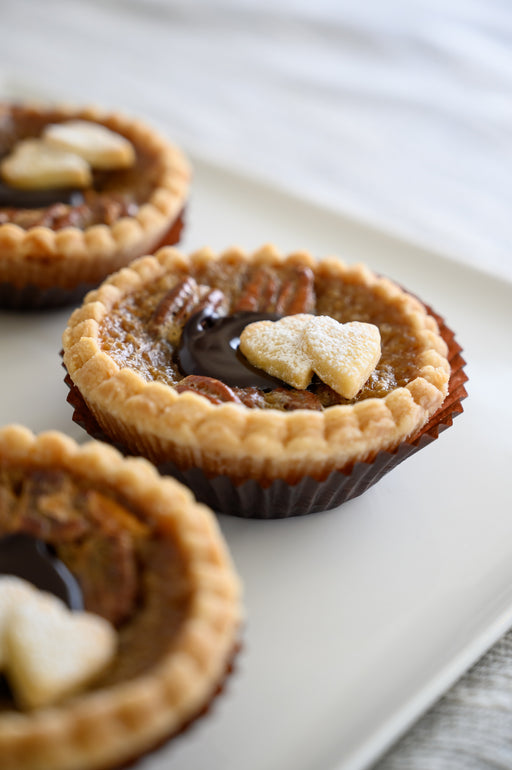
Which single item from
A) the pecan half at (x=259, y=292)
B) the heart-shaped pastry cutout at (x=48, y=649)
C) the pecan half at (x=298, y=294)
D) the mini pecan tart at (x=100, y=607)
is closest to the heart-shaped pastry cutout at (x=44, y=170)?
the pecan half at (x=259, y=292)

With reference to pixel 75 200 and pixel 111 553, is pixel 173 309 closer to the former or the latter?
pixel 75 200

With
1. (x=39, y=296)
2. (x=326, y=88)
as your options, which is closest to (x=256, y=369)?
(x=39, y=296)

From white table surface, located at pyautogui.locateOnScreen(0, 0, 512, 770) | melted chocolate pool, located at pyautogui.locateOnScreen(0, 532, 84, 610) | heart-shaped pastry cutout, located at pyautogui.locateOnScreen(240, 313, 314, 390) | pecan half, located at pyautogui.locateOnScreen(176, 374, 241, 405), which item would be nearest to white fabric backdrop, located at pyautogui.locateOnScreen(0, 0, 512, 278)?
white table surface, located at pyautogui.locateOnScreen(0, 0, 512, 770)

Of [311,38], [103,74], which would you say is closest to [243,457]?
[103,74]

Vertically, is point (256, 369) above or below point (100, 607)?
above

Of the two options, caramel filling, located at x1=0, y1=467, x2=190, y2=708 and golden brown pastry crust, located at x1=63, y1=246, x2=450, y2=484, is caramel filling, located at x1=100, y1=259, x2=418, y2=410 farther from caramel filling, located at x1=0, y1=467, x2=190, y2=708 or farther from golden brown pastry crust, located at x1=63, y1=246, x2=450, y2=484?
caramel filling, located at x1=0, y1=467, x2=190, y2=708
